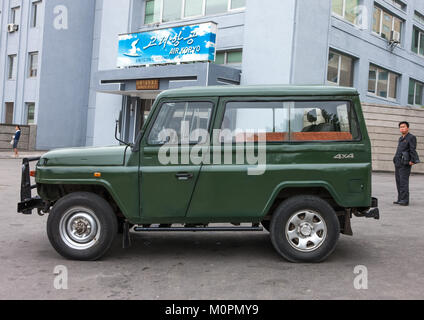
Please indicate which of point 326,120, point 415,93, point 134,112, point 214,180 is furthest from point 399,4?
point 214,180

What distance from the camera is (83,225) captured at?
17.7 feet

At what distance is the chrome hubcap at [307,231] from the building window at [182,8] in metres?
16.0

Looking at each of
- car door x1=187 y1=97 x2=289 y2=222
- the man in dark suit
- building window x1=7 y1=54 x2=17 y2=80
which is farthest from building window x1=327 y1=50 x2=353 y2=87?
building window x1=7 y1=54 x2=17 y2=80

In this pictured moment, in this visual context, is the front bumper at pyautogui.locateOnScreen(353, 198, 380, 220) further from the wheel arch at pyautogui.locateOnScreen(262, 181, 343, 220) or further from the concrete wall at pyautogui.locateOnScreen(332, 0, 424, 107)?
the concrete wall at pyautogui.locateOnScreen(332, 0, 424, 107)

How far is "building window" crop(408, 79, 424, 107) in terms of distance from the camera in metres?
26.1

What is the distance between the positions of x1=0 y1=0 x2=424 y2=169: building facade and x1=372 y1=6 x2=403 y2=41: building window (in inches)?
2.0

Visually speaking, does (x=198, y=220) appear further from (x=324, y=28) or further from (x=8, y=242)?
(x=324, y=28)

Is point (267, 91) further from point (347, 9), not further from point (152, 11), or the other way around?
point (152, 11)

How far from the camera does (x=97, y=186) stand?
5.61m

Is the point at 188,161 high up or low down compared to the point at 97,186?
up

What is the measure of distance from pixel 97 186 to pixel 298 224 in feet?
8.20

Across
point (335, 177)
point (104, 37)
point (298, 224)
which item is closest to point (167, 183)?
point (298, 224)

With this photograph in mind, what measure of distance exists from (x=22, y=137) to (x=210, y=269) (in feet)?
88.6
